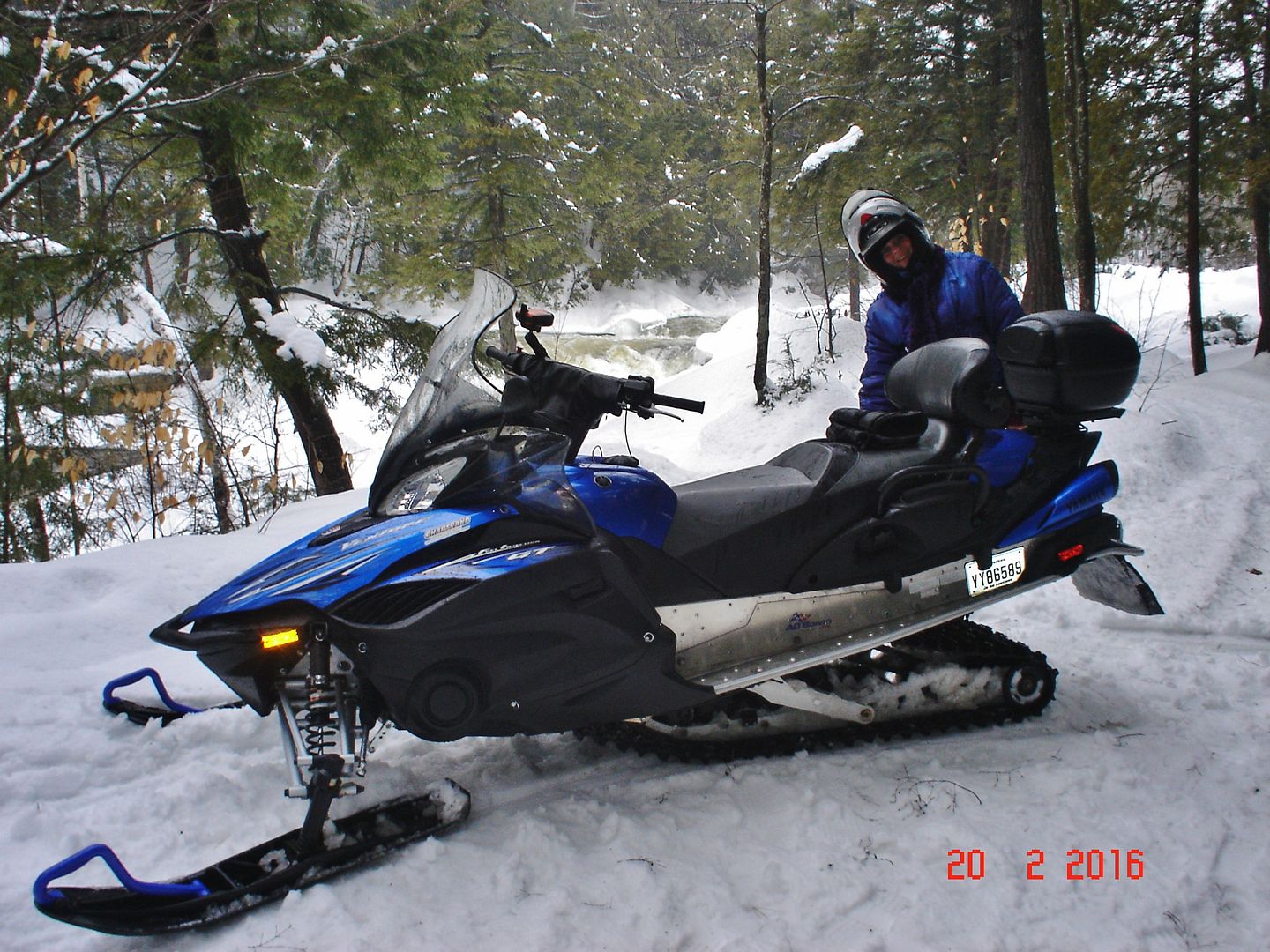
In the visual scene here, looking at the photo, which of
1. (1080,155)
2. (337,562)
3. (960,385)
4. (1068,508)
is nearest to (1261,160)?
(1080,155)

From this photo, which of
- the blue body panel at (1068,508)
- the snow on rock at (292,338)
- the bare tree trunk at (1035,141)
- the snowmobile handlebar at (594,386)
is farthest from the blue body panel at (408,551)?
the bare tree trunk at (1035,141)

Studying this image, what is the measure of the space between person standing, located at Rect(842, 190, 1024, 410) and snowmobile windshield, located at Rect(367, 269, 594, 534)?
1.84 m

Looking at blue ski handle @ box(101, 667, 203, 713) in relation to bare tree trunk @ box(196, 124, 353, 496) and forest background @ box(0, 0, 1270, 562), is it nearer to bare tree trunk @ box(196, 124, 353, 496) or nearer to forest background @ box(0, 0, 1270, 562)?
forest background @ box(0, 0, 1270, 562)

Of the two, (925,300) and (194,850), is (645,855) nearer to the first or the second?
(194,850)

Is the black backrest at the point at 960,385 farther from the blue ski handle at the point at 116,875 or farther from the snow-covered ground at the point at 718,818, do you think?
the blue ski handle at the point at 116,875

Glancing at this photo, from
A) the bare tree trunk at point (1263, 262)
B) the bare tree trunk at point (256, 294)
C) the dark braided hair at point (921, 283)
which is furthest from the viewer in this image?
the bare tree trunk at point (1263, 262)

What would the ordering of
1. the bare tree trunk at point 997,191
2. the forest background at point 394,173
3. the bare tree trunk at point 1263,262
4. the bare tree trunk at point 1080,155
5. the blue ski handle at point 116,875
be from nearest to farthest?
1. the blue ski handle at point 116,875
2. the forest background at point 394,173
3. the bare tree trunk at point 1080,155
4. the bare tree trunk at point 1263,262
5. the bare tree trunk at point 997,191

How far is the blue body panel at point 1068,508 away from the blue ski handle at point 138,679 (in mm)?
2781

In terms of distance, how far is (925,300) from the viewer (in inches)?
128

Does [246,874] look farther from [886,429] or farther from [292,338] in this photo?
[292,338]

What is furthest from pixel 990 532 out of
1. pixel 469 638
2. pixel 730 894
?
pixel 469 638
